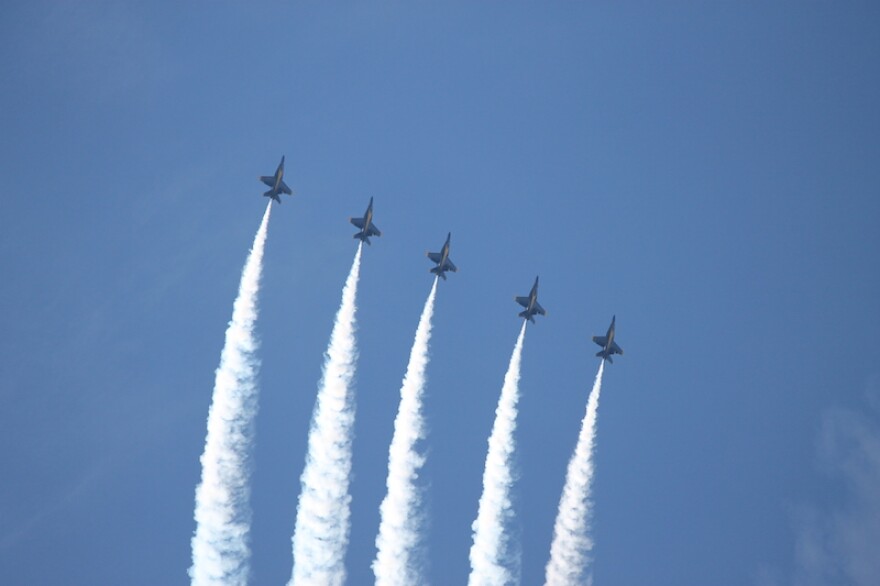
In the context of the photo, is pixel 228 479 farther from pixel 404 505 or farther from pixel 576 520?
pixel 576 520

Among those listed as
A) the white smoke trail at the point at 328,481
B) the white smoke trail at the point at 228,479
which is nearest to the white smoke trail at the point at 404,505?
the white smoke trail at the point at 328,481

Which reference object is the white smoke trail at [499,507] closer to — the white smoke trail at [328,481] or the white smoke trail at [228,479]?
the white smoke trail at [328,481]

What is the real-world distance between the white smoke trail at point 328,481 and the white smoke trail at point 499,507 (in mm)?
5882

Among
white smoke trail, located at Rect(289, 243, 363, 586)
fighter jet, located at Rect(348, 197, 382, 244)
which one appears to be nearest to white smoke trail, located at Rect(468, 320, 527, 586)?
white smoke trail, located at Rect(289, 243, 363, 586)

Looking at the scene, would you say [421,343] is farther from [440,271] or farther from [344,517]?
[344,517]

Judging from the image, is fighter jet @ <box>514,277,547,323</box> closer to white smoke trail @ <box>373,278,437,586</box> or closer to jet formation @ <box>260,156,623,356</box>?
jet formation @ <box>260,156,623,356</box>

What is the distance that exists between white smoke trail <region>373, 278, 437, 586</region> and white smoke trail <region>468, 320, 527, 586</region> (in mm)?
2668

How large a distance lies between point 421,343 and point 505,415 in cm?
503

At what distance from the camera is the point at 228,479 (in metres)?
55.8

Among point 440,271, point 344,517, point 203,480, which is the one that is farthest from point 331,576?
point 440,271

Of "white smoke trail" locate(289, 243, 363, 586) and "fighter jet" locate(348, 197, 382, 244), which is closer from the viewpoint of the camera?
"white smoke trail" locate(289, 243, 363, 586)

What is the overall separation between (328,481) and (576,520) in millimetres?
11311

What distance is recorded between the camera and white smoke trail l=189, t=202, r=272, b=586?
5541 centimetres

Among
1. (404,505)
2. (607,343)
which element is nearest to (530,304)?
(607,343)
